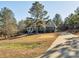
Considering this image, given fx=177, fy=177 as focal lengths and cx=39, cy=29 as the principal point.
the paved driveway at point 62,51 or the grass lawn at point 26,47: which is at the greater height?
the paved driveway at point 62,51

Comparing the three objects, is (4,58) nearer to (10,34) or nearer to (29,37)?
(29,37)

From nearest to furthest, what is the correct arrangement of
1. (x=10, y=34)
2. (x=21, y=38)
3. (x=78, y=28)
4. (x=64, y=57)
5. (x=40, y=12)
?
(x=64, y=57), (x=78, y=28), (x=21, y=38), (x=40, y=12), (x=10, y=34)

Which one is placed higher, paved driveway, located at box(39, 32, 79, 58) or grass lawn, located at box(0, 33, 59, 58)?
paved driveway, located at box(39, 32, 79, 58)

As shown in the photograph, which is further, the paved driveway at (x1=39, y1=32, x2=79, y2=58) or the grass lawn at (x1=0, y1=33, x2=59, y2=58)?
the grass lawn at (x1=0, y1=33, x2=59, y2=58)

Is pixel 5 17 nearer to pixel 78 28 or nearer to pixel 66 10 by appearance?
pixel 78 28

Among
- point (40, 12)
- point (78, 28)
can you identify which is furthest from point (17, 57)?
point (40, 12)

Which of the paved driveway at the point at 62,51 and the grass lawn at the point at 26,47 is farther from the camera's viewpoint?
the grass lawn at the point at 26,47

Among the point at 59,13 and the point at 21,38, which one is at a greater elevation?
the point at 59,13

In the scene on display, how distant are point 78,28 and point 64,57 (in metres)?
5.85

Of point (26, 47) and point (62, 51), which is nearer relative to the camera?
point (62, 51)

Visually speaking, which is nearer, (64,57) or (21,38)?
(64,57)

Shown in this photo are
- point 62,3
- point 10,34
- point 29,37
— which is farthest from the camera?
point 10,34

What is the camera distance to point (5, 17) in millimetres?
16266

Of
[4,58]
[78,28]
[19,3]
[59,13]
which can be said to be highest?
[19,3]
